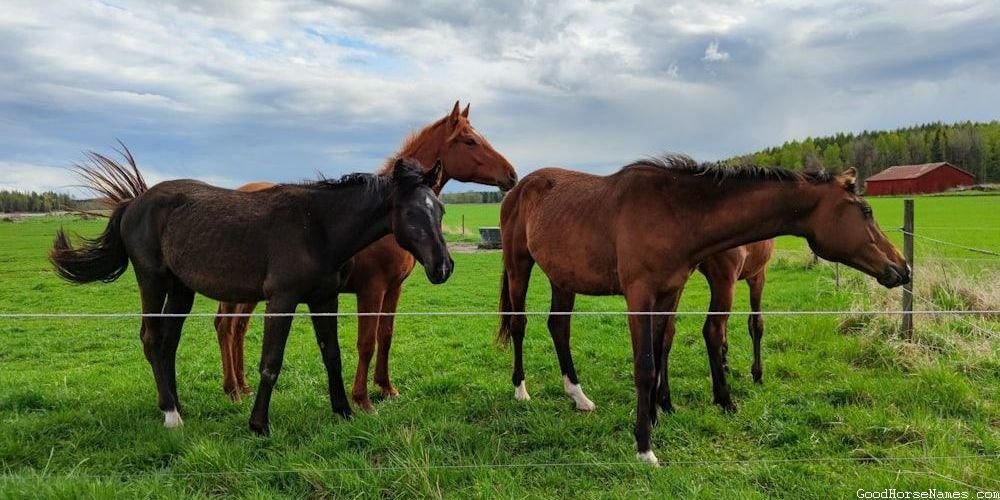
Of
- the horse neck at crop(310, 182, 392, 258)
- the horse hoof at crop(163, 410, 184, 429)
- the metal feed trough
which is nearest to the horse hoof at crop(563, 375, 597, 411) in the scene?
the horse neck at crop(310, 182, 392, 258)

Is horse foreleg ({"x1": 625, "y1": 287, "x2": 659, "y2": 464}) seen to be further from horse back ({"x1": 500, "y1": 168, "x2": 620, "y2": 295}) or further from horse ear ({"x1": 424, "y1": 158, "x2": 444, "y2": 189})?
horse ear ({"x1": 424, "y1": 158, "x2": 444, "y2": 189})

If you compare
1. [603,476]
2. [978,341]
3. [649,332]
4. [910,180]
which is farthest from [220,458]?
[910,180]

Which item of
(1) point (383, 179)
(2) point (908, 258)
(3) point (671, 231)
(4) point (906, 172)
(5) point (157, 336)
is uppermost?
(4) point (906, 172)

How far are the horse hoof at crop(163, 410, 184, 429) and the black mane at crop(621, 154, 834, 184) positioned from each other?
4177 mm

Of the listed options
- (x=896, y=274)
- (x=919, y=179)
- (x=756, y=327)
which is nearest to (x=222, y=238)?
(x=896, y=274)

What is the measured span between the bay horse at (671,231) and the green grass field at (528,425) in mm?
A: 504

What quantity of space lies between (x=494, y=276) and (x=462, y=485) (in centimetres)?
1352

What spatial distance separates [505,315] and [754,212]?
10.0 ft

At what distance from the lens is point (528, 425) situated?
4457 millimetres

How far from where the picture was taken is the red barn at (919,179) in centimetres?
4894

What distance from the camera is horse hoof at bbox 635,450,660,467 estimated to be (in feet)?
12.1

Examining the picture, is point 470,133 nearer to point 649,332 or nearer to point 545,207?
point 545,207

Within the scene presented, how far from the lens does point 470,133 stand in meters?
5.73

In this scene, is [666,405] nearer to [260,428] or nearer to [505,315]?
[505,315]
